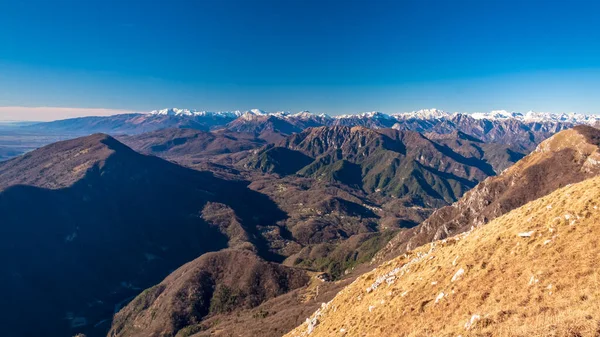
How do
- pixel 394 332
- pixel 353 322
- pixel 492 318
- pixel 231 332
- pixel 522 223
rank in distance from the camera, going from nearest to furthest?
pixel 492 318 → pixel 394 332 → pixel 522 223 → pixel 353 322 → pixel 231 332

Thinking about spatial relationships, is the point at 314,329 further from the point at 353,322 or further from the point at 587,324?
the point at 587,324

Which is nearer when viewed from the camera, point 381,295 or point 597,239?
point 597,239

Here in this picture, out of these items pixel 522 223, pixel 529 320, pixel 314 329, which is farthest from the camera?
pixel 314 329

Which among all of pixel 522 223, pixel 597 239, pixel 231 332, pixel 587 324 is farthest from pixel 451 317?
pixel 231 332

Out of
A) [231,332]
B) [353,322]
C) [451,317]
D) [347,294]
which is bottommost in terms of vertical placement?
[231,332]

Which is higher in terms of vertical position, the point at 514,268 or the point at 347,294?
the point at 514,268

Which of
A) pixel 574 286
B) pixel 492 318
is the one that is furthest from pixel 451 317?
pixel 574 286
